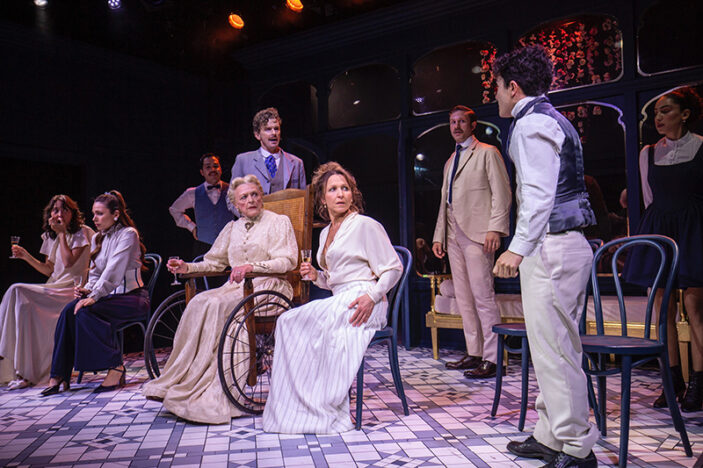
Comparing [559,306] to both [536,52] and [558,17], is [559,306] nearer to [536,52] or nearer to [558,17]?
[536,52]

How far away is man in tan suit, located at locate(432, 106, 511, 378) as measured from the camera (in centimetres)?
421

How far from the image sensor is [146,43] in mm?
6312

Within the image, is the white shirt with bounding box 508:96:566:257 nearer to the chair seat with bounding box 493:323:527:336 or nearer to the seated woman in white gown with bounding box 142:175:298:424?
the chair seat with bounding box 493:323:527:336

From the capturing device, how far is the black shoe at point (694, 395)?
304 centimetres

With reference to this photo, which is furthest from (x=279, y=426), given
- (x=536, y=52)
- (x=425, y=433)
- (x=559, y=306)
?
(x=536, y=52)

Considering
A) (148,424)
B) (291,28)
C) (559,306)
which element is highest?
(291,28)

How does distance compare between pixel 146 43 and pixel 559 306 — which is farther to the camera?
pixel 146 43

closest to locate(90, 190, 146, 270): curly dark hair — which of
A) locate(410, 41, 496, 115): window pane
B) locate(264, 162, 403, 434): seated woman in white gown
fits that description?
locate(264, 162, 403, 434): seated woman in white gown

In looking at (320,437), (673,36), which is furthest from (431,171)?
(320,437)

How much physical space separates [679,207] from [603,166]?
4.09m

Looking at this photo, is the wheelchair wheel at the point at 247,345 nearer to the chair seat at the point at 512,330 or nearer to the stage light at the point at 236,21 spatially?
the chair seat at the point at 512,330

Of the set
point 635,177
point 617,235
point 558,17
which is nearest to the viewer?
point 635,177

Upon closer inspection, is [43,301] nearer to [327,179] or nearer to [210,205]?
[210,205]

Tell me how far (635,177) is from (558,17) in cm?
155
